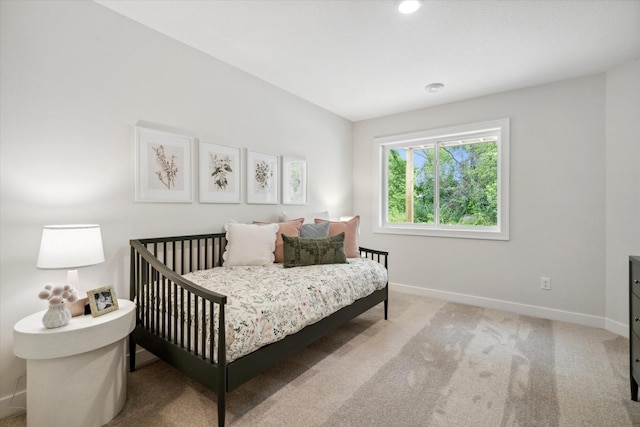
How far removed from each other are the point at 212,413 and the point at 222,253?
1.34 m

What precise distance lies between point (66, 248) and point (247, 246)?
1.24m

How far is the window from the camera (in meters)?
3.44

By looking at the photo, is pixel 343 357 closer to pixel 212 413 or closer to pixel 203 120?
pixel 212 413

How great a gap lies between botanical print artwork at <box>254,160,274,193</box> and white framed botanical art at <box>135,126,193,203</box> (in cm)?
72

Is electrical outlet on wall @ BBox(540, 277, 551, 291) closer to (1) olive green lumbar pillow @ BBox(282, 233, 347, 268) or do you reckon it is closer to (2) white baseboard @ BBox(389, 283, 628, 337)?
(2) white baseboard @ BBox(389, 283, 628, 337)

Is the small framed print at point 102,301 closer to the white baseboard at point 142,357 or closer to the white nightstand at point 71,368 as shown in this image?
the white nightstand at point 71,368

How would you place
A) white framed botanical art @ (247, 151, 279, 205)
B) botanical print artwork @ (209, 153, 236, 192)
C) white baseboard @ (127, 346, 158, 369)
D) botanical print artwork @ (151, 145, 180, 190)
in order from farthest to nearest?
white framed botanical art @ (247, 151, 279, 205), botanical print artwork @ (209, 153, 236, 192), botanical print artwork @ (151, 145, 180, 190), white baseboard @ (127, 346, 158, 369)

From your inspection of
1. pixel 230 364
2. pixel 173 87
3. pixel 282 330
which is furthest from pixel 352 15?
pixel 230 364

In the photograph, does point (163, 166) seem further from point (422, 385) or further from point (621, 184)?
point (621, 184)

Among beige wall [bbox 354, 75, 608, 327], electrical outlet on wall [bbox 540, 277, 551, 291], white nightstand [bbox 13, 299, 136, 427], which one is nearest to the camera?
white nightstand [bbox 13, 299, 136, 427]

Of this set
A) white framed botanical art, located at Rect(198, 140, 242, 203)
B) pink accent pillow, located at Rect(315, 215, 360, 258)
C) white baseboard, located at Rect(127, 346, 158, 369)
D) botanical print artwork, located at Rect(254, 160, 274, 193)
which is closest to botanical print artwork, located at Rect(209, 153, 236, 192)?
white framed botanical art, located at Rect(198, 140, 242, 203)

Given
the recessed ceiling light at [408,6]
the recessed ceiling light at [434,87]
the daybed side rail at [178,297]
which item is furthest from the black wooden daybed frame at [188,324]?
the recessed ceiling light at [434,87]

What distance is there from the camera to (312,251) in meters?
2.63

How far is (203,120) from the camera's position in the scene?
8.43 feet
